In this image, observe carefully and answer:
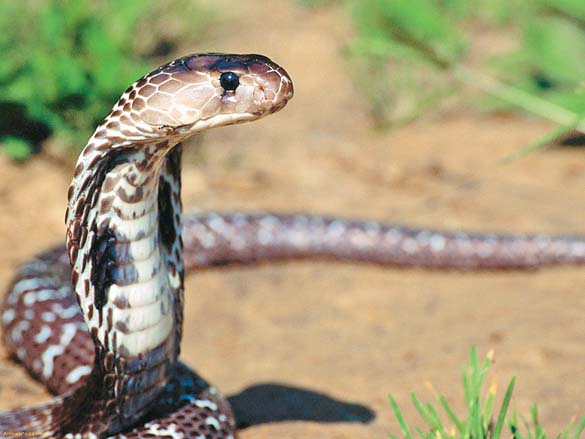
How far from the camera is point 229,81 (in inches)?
89.7

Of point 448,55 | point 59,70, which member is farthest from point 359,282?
point 59,70

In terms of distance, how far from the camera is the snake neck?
2.39m

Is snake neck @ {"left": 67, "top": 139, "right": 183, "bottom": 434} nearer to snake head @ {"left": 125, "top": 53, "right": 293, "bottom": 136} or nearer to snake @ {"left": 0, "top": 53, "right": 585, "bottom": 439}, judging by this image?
snake @ {"left": 0, "top": 53, "right": 585, "bottom": 439}

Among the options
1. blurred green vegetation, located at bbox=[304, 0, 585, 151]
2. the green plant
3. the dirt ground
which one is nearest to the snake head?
the dirt ground

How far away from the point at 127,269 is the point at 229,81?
1.99ft

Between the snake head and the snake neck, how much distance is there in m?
0.14

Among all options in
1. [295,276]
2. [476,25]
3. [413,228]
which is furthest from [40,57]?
[476,25]

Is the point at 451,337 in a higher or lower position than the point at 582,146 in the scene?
lower

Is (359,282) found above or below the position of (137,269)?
below

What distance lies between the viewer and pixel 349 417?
11.4ft

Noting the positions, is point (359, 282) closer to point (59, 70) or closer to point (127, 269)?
point (59, 70)

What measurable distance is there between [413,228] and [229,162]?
1665mm

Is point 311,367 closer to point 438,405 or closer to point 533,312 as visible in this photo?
point 438,405

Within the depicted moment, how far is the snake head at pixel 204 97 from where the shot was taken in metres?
2.26
